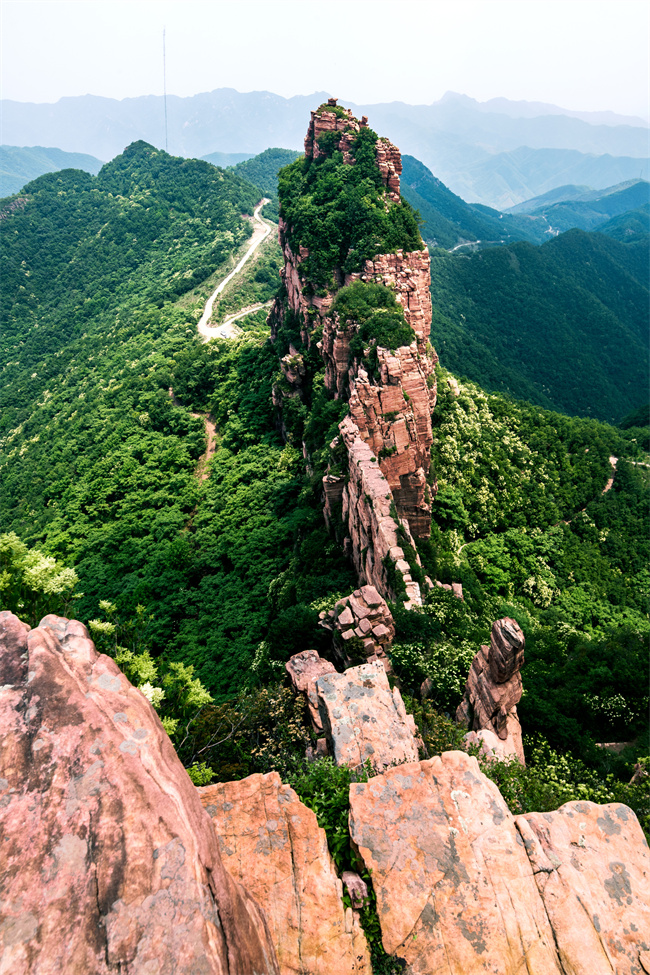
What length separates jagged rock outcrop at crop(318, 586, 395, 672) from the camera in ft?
70.0

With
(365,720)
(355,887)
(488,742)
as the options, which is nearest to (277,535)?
(365,720)

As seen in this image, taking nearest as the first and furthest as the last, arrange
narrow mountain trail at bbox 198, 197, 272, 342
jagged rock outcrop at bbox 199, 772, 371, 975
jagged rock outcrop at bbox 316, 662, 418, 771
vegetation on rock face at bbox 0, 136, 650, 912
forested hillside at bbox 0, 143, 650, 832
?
jagged rock outcrop at bbox 199, 772, 371, 975
jagged rock outcrop at bbox 316, 662, 418, 771
vegetation on rock face at bbox 0, 136, 650, 912
forested hillside at bbox 0, 143, 650, 832
narrow mountain trail at bbox 198, 197, 272, 342

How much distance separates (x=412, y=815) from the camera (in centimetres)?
1090

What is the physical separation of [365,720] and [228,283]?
9540 cm

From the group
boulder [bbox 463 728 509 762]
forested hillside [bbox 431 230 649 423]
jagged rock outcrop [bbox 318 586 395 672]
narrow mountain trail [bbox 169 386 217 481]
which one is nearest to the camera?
boulder [bbox 463 728 509 762]

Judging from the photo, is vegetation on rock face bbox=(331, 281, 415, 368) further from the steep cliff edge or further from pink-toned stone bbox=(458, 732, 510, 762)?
pink-toned stone bbox=(458, 732, 510, 762)

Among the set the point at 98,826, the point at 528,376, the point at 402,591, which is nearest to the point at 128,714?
the point at 98,826

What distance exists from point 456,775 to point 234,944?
648cm

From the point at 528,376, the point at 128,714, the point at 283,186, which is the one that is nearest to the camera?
the point at 128,714

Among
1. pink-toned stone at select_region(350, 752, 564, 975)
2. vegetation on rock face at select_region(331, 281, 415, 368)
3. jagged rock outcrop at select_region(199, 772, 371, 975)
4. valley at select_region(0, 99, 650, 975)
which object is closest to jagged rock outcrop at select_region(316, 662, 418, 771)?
valley at select_region(0, 99, 650, 975)

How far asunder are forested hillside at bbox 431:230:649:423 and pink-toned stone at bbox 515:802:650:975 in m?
82.6

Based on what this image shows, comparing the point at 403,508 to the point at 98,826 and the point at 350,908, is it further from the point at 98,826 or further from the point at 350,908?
the point at 98,826

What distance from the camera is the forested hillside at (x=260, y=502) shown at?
21984 millimetres

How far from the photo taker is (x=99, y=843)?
21.5ft
